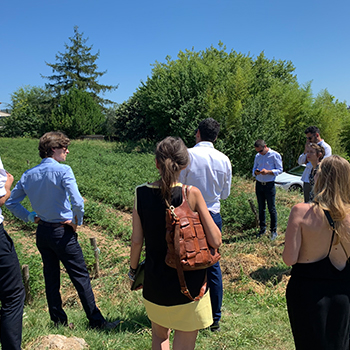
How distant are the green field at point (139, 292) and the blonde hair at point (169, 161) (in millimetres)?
1577

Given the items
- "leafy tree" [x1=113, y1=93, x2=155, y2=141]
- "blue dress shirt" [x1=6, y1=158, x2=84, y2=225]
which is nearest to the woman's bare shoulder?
"blue dress shirt" [x1=6, y1=158, x2=84, y2=225]

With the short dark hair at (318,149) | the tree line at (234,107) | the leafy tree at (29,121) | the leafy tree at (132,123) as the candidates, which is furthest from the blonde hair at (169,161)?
the leafy tree at (29,121)

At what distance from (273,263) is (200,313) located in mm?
3406

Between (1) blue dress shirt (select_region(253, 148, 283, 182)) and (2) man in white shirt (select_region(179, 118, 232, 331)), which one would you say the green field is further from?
(1) blue dress shirt (select_region(253, 148, 283, 182))

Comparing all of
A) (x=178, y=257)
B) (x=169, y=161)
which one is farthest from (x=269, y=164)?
(x=178, y=257)

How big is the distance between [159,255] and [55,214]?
1.38 m

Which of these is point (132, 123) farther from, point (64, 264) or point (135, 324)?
point (135, 324)

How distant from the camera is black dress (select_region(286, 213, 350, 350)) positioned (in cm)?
195

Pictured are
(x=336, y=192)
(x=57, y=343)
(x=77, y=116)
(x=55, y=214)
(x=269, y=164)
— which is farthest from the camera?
(x=77, y=116)

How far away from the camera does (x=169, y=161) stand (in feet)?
6.68

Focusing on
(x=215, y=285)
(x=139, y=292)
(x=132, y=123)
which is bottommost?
(x=139, y=292)

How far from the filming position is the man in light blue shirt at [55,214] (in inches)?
117

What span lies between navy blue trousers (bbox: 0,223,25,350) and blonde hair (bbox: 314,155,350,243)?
2229mm

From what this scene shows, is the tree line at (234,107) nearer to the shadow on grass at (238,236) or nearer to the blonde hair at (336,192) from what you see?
the shadow on grass at (238,236)
